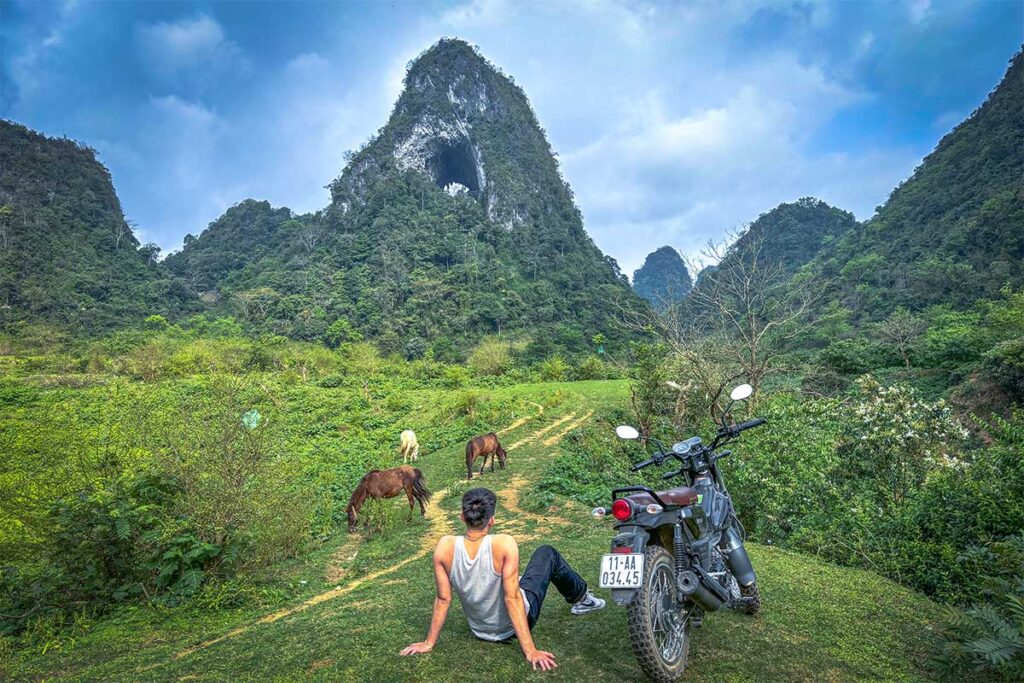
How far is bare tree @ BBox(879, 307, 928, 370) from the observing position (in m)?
30.1

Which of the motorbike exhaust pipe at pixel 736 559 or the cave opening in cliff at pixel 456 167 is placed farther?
the cave opening in cliff at pixel 456 167

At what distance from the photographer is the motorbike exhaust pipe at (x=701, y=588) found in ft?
11.1

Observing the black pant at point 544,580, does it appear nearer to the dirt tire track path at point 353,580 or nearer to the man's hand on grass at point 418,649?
the man's hand on grass at point 418,649

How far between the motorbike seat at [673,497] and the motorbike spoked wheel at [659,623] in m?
0.27

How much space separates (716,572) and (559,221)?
84750 millimetres

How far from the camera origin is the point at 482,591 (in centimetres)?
354

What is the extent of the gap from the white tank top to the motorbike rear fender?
756 millimetres

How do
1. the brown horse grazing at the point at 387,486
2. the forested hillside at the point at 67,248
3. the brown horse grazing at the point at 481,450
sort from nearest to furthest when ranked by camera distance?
the brown horse grazing at the point at 387,486
the brown horse grazing at the point at 481,450
the forested hillside at the point at 67,248

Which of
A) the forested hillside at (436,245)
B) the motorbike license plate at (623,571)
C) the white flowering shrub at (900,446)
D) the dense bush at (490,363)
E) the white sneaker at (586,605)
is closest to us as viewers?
the motorbike license plate at (623,571)

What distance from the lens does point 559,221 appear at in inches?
3383

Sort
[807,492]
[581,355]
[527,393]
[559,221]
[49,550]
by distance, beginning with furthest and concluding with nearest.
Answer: [559,221]
[581,355]
[527,393]
[807,492]
[49,550]

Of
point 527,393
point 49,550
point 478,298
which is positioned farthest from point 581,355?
point 49,550

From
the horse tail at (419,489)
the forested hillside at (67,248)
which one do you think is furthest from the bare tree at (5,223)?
the horse tail at (419,489)

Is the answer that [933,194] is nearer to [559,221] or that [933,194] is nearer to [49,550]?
[559,221]
